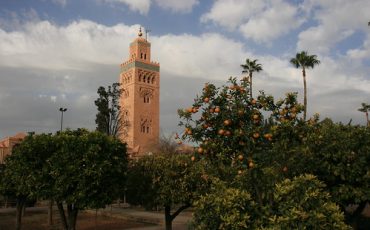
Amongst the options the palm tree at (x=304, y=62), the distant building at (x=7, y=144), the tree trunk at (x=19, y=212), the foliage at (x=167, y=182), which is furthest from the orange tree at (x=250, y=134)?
the distant building at (x=7, y=144)

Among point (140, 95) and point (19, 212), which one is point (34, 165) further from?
point (140, 95)

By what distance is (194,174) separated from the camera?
1753 cm

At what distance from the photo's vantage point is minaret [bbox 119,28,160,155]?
2724 inches

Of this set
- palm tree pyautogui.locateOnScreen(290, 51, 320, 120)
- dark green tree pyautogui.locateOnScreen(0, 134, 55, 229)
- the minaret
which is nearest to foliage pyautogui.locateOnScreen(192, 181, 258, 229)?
dark green tree pyautogui.locateOnScreen(0, 134, 55, 229)

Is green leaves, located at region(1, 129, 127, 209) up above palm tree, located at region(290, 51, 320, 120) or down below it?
below

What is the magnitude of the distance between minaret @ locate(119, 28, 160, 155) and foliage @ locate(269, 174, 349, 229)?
60.6 m

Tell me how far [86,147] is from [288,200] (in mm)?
11607

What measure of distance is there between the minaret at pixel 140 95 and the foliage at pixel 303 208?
60.6 metres

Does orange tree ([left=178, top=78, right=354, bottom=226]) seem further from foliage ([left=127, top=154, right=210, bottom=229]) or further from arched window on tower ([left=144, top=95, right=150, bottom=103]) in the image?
arched window on tower ([left=144, top=95, right=150, bottom=103])

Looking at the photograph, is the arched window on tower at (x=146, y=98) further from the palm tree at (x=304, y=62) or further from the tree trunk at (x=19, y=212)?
the tree trunk at (x=19, y=212)

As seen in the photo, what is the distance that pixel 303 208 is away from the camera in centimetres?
720

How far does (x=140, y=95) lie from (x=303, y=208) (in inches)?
2569

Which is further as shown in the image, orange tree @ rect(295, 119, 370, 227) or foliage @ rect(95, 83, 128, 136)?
foliage @ rect(95, 83, 128, 136)

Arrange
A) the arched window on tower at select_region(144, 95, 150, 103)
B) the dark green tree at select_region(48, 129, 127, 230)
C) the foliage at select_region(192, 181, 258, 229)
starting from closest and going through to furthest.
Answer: the foliage at select_region(192, 181, 258, 229), the dark green tree at select_region(48, 129, 127, 230), the arched window on tower at select_region(144, 95, 150, 103)
